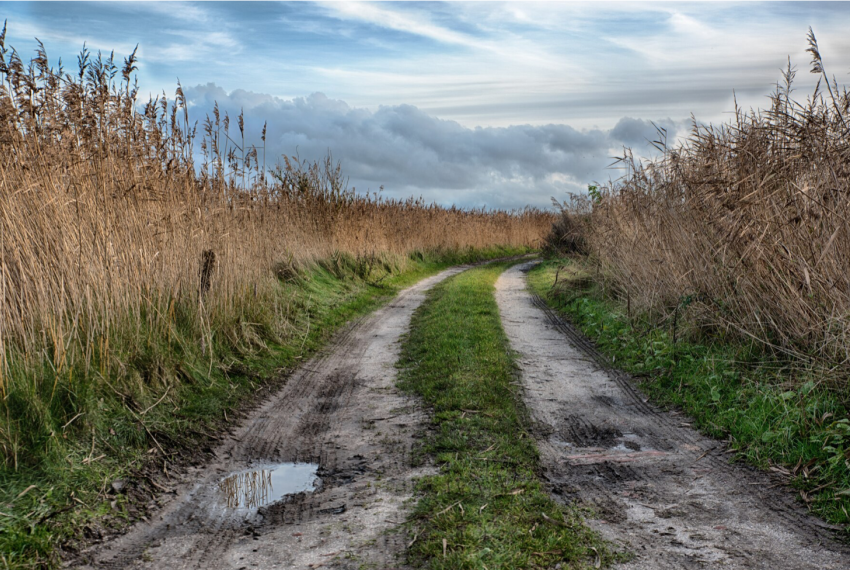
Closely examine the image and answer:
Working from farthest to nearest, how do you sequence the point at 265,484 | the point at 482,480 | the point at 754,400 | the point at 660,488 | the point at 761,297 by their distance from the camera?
the point at 761,297 → the point at 754,400 → the point at 265,484 → the point at 660,488 → the point at 482,480

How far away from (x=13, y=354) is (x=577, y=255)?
15490 mm

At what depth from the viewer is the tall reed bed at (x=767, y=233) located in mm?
5648

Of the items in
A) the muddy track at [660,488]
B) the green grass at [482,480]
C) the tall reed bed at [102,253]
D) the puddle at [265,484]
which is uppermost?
the tall reed bed at [102,253]

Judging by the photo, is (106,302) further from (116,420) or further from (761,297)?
(761,297)

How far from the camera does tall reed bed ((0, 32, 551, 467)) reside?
4699 millimetres

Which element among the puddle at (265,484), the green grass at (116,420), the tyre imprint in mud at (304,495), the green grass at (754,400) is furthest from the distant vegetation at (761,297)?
the green grass at (116,420)

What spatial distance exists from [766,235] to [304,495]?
5.22 m

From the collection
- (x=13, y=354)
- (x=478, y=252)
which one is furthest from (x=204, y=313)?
(x=478, y=252)

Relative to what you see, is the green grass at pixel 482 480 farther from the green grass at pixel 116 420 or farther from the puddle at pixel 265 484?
the green grass at pixel 116 420

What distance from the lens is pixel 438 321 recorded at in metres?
10.2

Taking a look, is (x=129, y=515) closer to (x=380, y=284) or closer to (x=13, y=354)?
(x=13, y=354)

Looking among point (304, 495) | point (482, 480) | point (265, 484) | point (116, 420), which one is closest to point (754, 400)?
point (482, 480)

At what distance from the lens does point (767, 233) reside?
637cm

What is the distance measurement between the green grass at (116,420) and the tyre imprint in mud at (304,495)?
0.28 m
